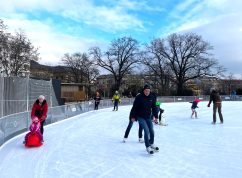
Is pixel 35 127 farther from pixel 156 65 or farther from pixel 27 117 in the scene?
pixel 156 65

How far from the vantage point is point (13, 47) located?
32344mm

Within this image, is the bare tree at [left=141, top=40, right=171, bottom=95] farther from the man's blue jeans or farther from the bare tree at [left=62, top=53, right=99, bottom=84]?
the man's blue jeans

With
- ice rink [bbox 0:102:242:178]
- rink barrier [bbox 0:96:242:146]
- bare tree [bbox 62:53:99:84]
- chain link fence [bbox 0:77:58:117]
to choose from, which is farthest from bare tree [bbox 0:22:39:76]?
bare tree [bbox 62:53:99:84]

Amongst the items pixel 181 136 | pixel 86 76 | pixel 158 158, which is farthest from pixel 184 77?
pixel 158 158

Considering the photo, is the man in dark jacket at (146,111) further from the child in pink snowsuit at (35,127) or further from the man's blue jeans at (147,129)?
the child in pink snowsuit at (35,127)

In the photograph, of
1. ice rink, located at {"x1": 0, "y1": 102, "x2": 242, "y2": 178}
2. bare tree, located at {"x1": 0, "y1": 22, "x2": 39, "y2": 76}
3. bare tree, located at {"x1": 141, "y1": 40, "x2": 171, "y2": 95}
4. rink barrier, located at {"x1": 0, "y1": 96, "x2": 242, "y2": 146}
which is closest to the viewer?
ice rink, located at {"x1": 0, "y1": 102, "x2": 242, "y2": 178}

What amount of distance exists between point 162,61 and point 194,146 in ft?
171

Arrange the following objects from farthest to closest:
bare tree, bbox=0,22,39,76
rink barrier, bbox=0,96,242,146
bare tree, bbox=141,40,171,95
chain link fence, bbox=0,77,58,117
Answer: bare tree, bbox=141,40,171,95 < bare tree, bbox=0,22,39,76 < chain link fence, bbox=0,77,58,117 < rink barrier, bbox=0,96,242,146

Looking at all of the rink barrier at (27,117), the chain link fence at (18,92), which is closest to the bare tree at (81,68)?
the rink barrier at (27,117)

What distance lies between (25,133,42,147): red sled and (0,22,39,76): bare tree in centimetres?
2382

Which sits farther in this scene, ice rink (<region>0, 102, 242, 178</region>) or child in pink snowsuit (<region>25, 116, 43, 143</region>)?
child in pink snowsuit (<region>25, 116, 43, 143</region>)

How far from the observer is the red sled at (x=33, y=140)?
798 centimetres

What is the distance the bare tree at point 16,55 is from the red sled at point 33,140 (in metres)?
23.8

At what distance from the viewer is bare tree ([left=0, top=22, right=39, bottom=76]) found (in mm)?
31422
